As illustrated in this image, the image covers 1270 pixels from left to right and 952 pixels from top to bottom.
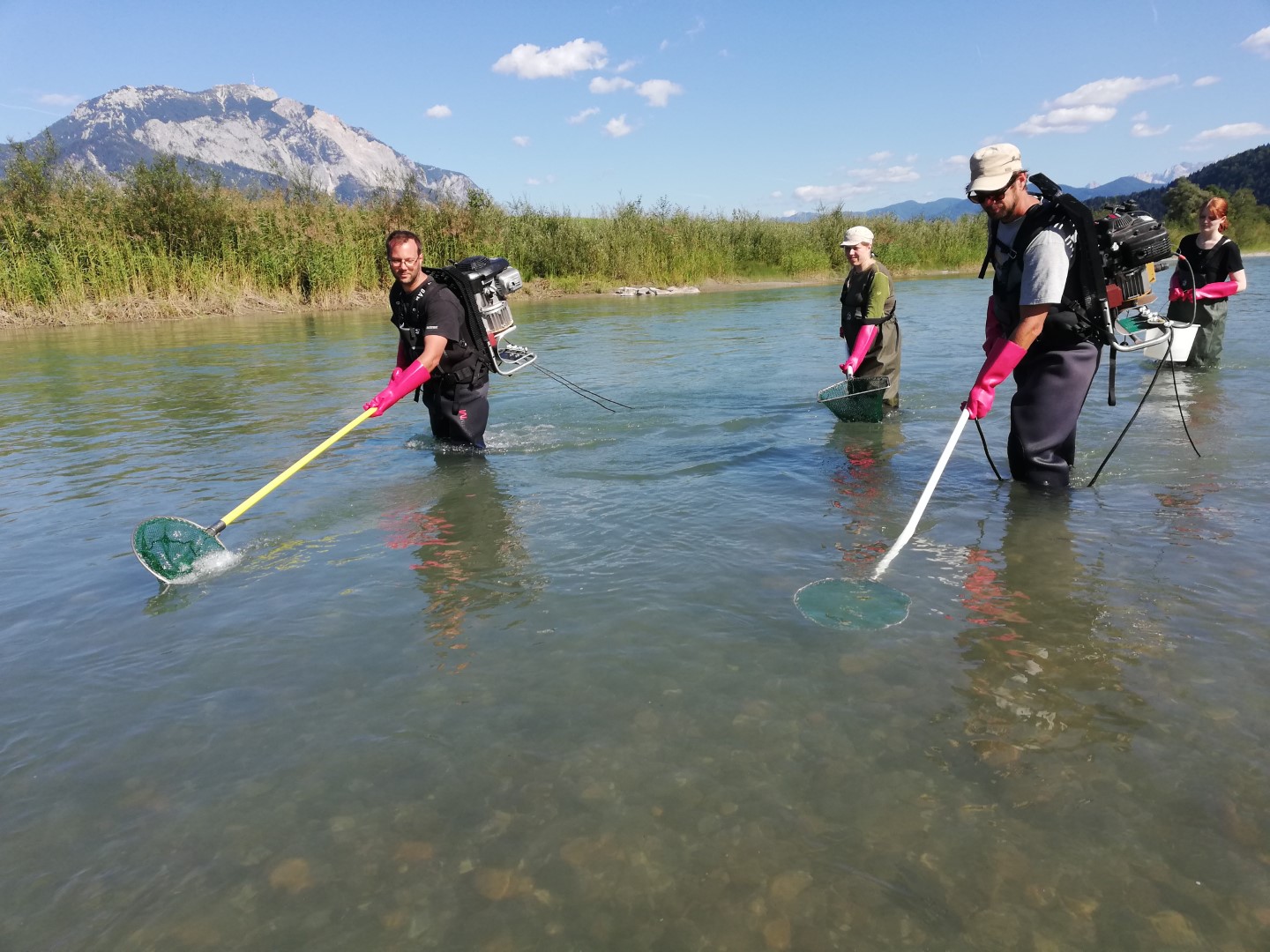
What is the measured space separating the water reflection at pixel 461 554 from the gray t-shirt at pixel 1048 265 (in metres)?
3.26

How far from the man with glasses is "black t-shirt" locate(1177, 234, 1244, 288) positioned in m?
7.83

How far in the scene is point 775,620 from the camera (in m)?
3.96

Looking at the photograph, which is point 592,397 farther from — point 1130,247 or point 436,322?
point 1130,247

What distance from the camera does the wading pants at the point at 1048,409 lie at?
16.5 ft

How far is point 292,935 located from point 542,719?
1.16 m

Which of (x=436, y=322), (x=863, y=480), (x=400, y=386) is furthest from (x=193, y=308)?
(x=863, y=480)

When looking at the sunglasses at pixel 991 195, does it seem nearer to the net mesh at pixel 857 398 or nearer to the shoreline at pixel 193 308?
the net mesh at pixel 857 398

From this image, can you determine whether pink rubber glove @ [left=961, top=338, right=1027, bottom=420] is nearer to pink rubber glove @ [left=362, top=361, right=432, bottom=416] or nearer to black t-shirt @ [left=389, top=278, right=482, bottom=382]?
pink rubber glove @ [left=362, top=361, right=432, bottom=416]

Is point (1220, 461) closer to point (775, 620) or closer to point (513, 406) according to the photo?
point (775, 620)

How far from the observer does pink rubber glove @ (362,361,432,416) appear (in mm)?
5945

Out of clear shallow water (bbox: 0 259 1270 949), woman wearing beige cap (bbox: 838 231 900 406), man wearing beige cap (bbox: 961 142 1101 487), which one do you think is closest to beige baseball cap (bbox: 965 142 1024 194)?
man wearing beige cap (bbox: 961 142 1101 487)

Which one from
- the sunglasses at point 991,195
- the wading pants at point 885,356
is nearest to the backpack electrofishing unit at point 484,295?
the wading pants at point 885,356

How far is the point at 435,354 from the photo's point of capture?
6438mm

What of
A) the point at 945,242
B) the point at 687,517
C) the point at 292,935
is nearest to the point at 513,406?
the point at 687,517
